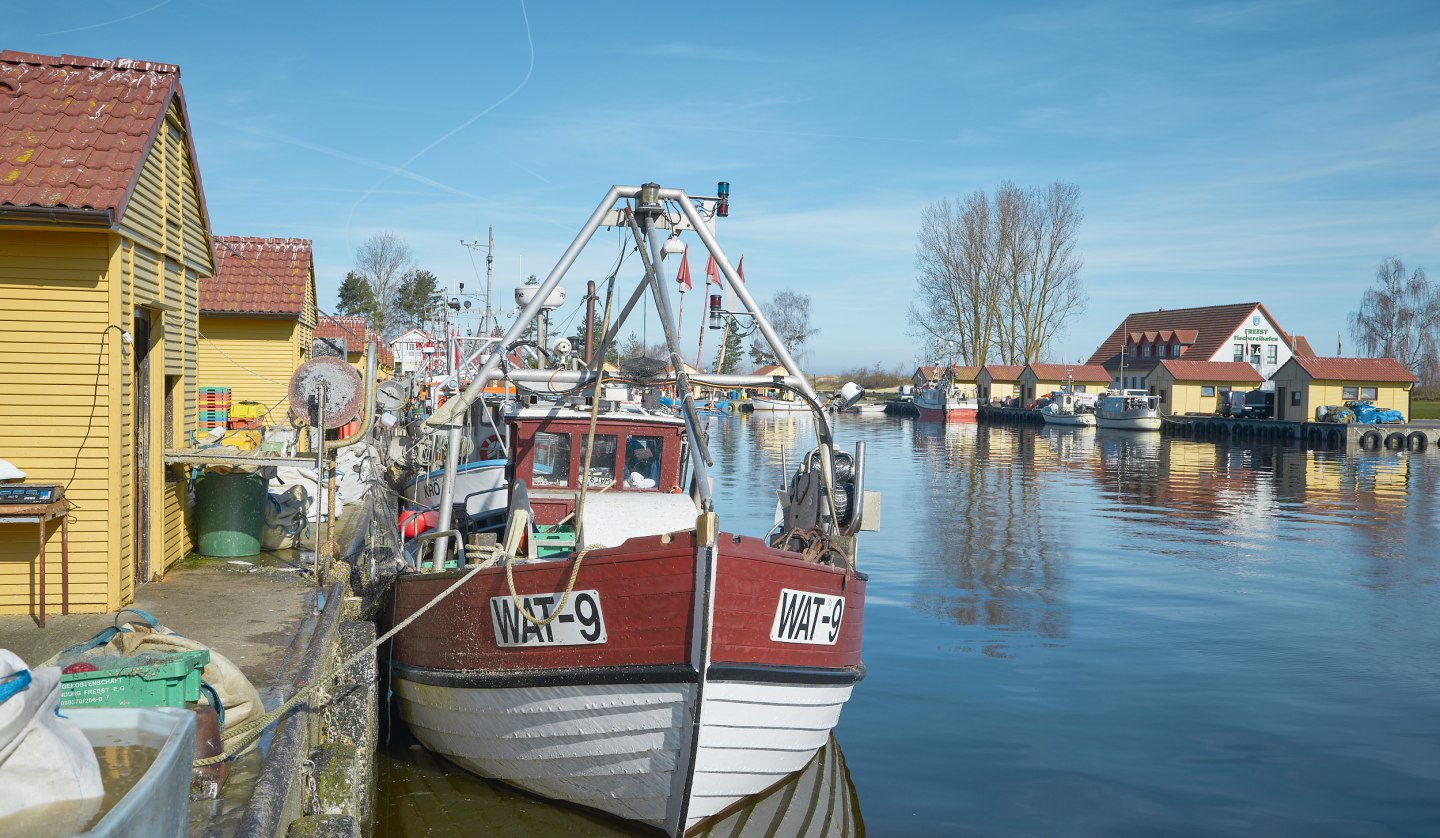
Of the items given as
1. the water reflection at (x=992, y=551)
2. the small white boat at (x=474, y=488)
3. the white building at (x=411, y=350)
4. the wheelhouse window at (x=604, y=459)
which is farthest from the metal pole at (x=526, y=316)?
the white building at (x=411, y=350)

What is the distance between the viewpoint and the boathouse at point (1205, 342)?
7769 centimetres

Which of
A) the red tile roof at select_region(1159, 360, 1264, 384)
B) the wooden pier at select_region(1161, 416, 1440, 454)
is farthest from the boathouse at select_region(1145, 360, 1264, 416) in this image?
the wooden pier at select_region(1161, 416, 1440, 454)

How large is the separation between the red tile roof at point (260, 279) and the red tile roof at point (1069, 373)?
61.5m

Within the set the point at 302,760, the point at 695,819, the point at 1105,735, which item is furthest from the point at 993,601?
the point at 302,760

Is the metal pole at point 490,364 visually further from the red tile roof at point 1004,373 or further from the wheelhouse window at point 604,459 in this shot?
the red tile roof at point 1004,373

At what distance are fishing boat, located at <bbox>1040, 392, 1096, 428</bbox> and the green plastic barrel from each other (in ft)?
200

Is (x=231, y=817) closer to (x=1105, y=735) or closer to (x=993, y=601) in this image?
(x=1105, y=735)

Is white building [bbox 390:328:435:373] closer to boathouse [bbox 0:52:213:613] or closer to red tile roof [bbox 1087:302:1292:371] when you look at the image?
boathouse [bbox 0:52:213:613]

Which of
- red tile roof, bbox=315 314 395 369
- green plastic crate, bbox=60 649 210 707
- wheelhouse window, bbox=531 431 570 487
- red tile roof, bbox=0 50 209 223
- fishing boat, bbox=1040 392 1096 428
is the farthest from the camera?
fishing boat, bbox=1040 392 1096 428

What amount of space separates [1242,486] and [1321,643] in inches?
808

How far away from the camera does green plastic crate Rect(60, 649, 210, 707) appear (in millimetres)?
5832

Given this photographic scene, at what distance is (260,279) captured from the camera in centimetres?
2400

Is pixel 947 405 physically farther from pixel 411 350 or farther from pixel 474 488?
pixel 474 488

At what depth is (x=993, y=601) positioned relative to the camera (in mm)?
16297
